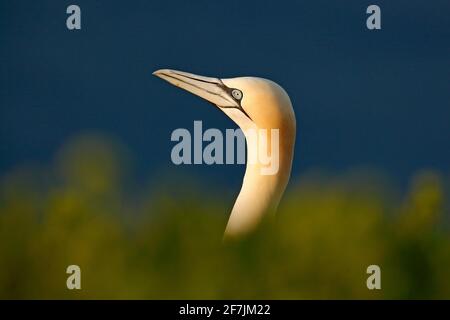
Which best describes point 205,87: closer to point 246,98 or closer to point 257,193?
point 246,98

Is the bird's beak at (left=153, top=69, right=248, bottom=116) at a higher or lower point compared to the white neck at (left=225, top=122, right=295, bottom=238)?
higher

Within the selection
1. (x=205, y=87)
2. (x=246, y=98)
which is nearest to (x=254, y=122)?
(x=246, y=98)

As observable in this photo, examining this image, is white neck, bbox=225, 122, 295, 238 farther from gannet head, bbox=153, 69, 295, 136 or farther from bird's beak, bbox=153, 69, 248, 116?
bird's beak, bbox=153, 69, 248, 116

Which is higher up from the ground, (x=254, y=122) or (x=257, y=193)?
(x=254, y=122)

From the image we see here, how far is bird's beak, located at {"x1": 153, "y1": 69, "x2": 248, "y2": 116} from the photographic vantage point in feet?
14.3

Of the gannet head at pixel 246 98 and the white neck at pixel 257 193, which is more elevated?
the gannet head at pixel 246 98

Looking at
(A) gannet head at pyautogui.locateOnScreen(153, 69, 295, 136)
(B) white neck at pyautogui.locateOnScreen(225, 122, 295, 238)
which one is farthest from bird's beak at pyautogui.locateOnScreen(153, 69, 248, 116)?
(B) white neck at pyautogui.locateOnScreen(225, 122, 295, 238)

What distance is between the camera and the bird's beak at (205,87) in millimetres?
4348

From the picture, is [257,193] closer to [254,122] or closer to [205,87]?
[254,122]

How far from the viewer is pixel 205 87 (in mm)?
4355

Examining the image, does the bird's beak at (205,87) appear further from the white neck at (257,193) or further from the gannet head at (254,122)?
the white neck at (257,193)

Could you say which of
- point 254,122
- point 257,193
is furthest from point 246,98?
point 257,193

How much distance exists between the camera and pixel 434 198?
438cm

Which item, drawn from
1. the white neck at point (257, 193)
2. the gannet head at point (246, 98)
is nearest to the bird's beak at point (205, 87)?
the gannet head at point (246, 98)
